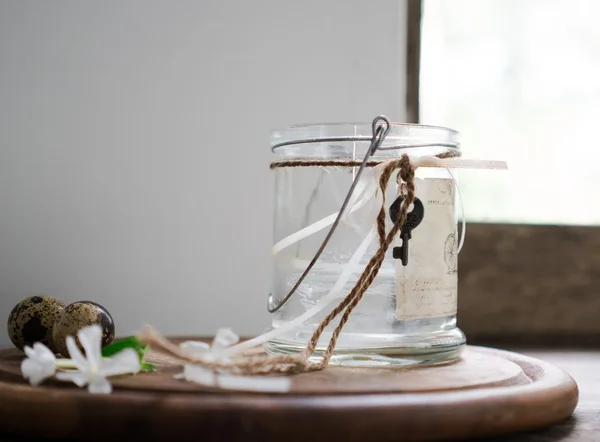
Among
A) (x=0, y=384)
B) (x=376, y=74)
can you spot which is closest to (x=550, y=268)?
(x=376, y=74)

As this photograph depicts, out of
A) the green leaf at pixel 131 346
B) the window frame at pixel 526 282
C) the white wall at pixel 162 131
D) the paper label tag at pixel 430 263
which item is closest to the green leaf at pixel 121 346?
the green leaf at pixel 131 346

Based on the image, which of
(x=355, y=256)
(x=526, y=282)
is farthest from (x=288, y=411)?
(x=526, y=282)

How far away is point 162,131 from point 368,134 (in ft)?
1.21

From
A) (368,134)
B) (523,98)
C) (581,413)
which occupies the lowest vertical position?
(581,413)

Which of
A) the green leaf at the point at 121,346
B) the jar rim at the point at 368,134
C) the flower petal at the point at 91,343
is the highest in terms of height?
the jar rim at the point at 368,134

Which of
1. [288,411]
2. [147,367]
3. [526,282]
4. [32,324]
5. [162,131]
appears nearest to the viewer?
A: [288,411]

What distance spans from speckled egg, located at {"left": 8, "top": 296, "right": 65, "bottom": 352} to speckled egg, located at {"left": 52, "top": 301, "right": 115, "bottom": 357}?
22 millimetres

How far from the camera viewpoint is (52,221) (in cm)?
90

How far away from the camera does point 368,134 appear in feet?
2.20

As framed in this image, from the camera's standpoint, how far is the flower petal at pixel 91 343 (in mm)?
487

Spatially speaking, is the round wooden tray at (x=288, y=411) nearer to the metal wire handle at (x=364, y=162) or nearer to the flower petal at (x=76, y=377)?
the flower petal at (x=76, y=377)

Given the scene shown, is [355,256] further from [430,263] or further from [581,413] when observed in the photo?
[581,413]

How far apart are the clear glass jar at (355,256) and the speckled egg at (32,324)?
8.7 inches

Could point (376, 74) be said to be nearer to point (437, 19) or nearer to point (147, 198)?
point (437, 19)
